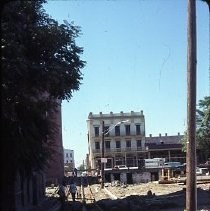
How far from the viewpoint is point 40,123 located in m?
17.8

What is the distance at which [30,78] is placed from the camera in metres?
16.1

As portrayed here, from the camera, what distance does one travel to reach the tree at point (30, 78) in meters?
14.4

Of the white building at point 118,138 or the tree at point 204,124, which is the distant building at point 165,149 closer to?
the white building at point 118,138

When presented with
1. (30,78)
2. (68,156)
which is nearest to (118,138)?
(68,156)

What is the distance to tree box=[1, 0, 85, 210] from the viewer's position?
14.4 meters

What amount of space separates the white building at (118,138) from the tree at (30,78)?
9408 cm

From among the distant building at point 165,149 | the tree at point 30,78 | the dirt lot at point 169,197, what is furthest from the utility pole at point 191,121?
the distant building at point 165,149

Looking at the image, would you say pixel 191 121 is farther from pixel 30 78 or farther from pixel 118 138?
pixel 118 138

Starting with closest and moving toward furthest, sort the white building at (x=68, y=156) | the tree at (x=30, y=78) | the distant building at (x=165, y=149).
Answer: the tree at (x=30, y=78), the distant building at (x=165, y=149), the white building at (x=68, y=156)

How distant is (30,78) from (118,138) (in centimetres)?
10100

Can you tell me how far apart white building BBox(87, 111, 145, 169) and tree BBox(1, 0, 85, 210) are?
9408cm

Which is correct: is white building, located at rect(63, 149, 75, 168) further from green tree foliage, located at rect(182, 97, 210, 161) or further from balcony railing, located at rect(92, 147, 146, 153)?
green tree foliage, located at rect(182, 97, 210, 161)

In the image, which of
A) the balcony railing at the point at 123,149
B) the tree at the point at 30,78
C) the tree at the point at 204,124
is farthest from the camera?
the balcony railing at the point at 123,149

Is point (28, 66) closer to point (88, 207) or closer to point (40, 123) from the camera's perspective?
point (40, 123)
